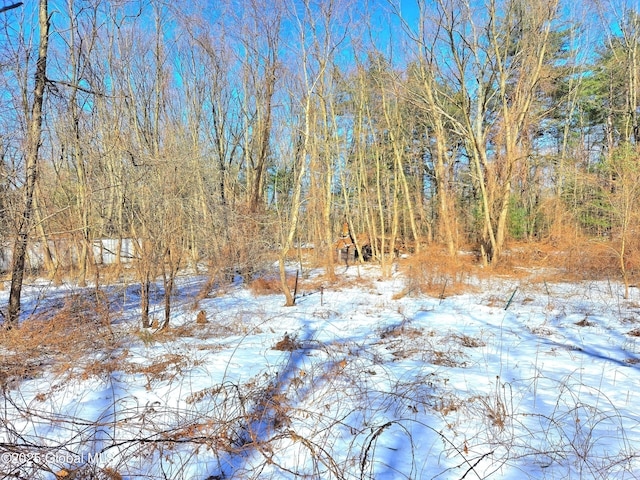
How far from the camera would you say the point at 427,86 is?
1353 cm

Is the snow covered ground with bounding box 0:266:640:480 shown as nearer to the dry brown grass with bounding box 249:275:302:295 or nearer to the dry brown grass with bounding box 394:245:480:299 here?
the dry brown grass with bounding box 394:245:480:299

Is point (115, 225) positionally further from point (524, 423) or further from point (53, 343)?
point (524, 423)

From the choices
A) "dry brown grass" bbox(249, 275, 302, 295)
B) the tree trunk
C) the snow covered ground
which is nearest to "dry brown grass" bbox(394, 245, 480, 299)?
the snow covered ground

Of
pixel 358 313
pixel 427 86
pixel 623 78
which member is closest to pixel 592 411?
pixel 358 313

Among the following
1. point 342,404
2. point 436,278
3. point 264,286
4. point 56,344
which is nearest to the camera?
point 342,404

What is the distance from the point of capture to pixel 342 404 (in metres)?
3.30

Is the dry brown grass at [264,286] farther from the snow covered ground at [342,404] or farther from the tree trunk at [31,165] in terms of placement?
the tree trunk at [31,165]

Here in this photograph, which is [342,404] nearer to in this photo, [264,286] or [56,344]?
[56,344]

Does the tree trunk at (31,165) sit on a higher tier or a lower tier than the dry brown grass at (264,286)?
higher

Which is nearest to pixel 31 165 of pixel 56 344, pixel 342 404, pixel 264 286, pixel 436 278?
pixel 56 344

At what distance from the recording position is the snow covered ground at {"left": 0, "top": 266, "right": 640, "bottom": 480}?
7.84 ft

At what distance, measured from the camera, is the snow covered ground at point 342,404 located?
7.84 ft

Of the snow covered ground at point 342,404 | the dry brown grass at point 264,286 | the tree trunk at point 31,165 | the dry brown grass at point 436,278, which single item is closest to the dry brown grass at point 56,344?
the snow covered ground at point 342,404

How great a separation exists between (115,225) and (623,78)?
87.8 feet
